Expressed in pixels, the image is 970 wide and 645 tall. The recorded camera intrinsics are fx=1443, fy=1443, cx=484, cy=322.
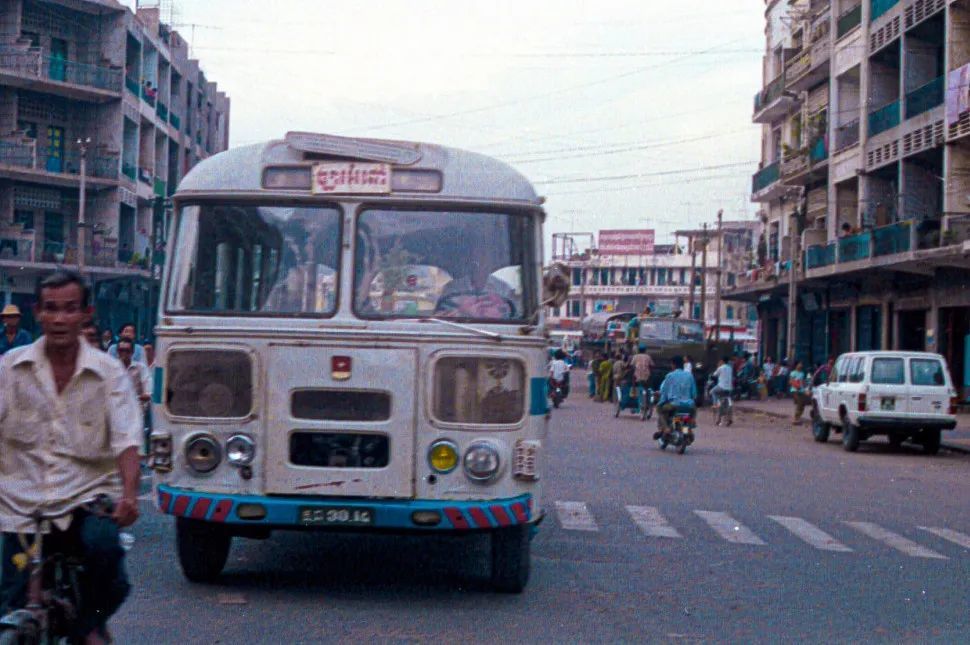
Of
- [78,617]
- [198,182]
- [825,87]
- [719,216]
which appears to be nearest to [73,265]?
[825,87]

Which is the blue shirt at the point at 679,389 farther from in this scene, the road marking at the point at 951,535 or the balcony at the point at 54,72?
the balcony at the point at 54,72

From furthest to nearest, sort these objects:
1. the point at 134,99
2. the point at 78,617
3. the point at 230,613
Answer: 1. the point at 134,99
2. the point at 230,613
3. the point at 78,617

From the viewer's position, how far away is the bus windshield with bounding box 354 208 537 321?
29.6 feet

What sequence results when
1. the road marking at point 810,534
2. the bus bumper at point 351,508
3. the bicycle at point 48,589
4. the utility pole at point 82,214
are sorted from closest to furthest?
the bicycle at point 48,589 → the bus bumper at point 351,508 → the road marking at point 810,534 → the utility pole at point 82,214

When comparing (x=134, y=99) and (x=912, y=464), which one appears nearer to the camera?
(x=912, y=464)

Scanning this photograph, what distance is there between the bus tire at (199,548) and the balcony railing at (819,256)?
4110cm

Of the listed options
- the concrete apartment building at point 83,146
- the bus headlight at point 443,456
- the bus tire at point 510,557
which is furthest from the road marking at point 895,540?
the concrete apartment building at point 83,146

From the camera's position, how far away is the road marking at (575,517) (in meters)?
13.6

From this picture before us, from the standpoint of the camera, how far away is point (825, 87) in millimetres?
53719

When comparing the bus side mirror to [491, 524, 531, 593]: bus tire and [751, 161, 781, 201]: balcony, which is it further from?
[751, 161, 781, 201]: balcony

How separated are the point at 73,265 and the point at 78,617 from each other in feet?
165

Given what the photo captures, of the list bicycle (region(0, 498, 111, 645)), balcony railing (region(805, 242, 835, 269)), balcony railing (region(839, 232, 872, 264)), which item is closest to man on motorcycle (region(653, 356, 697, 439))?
bicycle (region(0, 498, 111, 645))

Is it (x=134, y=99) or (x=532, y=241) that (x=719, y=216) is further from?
(x=532, y=241)

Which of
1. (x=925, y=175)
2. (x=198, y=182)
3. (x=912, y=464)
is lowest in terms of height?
(x=912, y=464)
